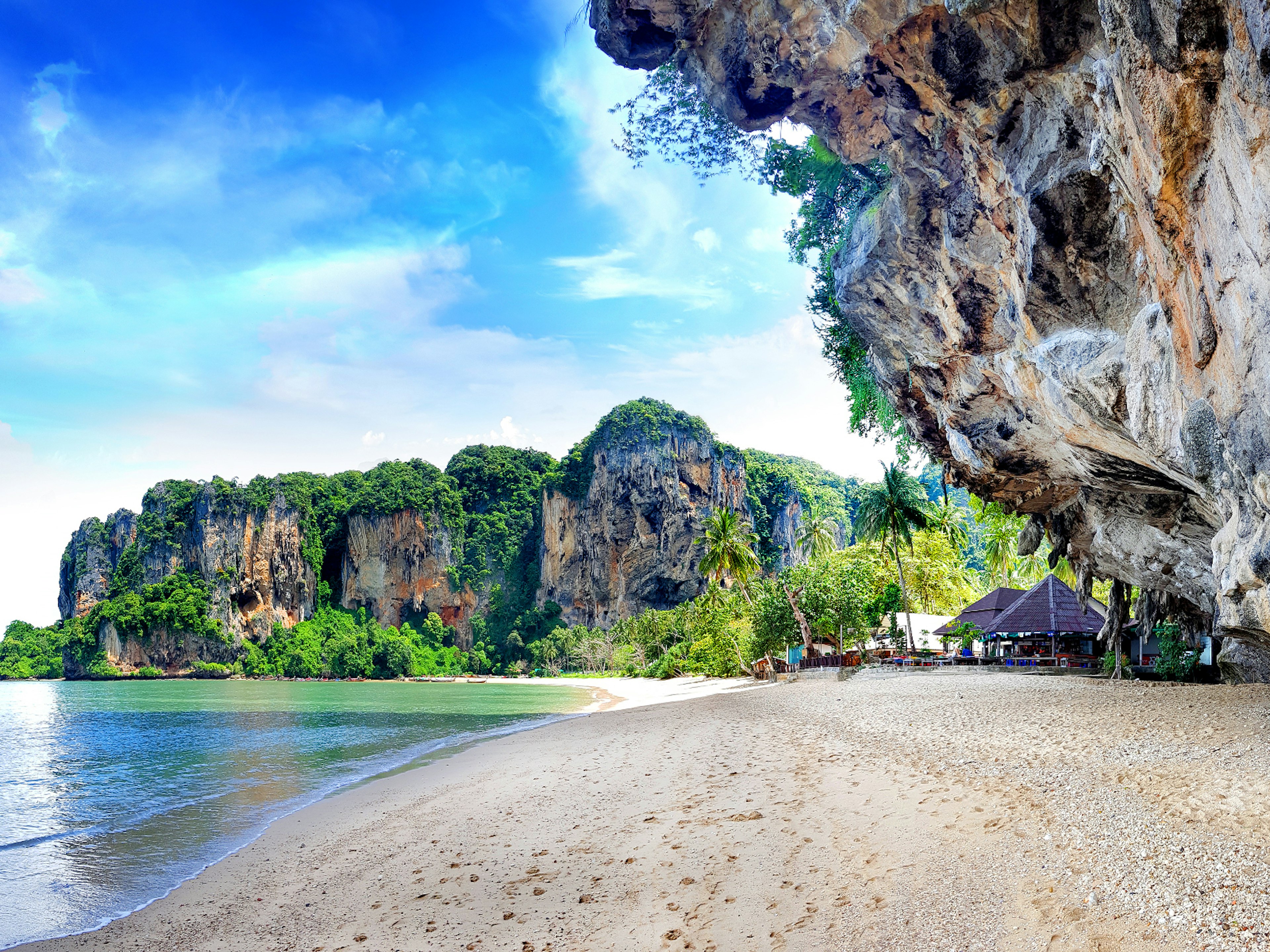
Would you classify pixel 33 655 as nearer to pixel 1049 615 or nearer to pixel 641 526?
pixel 641 526

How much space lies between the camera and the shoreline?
18.7ft

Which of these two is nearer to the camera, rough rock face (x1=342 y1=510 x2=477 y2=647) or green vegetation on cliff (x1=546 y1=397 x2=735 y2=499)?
green vegetation on cliff (x1=546 y1=397 x2=735 y2=499)

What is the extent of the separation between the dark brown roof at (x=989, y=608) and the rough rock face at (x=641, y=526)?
60.3 metres

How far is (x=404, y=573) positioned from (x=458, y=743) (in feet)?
295

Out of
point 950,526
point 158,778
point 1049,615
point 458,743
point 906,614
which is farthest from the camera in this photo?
point 950,526

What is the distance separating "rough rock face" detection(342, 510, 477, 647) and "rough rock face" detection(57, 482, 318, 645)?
287 inches

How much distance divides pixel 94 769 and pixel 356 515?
91.1m

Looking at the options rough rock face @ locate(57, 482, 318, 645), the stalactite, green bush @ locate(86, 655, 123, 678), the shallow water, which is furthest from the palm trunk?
green bush @ locate(86, 655, 123, 678)

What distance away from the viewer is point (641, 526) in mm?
87812

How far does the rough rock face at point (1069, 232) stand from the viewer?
5203mm

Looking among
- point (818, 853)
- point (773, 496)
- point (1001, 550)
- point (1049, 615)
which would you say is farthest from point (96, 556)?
point (818, 853)

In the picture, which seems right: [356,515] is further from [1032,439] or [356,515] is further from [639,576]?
[1032,439]

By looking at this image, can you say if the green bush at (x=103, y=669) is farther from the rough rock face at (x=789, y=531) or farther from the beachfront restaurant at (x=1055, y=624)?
the beachfront restaurant at (x=1055, y=624)

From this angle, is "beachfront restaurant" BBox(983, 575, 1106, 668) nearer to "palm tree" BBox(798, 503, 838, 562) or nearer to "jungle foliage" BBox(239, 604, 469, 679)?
"palm tree" BBox(798, 503, 838, 562)
